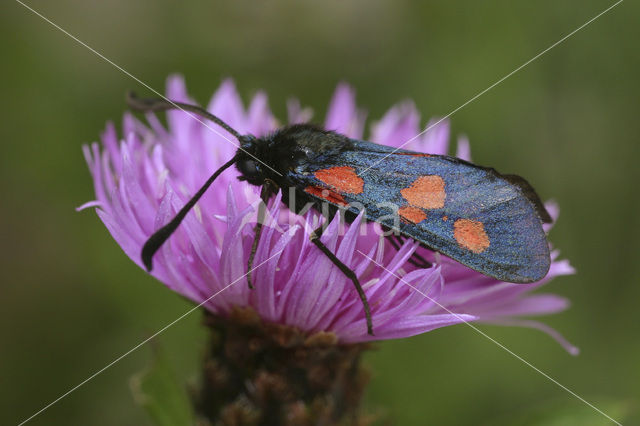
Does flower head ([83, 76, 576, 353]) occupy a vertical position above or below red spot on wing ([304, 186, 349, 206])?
below

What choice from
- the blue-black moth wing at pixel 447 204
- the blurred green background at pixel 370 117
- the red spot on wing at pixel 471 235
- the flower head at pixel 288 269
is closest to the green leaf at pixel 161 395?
the flower head at pixel 288 269

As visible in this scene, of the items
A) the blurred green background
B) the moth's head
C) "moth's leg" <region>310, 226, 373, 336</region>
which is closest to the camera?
"moth's leg" <region>310, 226, 373, 336</region>

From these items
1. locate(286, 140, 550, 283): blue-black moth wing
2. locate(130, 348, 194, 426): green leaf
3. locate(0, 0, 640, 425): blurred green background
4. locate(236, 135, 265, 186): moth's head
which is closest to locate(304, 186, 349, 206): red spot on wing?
locate(286, 140, 550, 283): blue-black moth wing

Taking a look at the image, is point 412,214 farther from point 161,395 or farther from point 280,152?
point 161,395

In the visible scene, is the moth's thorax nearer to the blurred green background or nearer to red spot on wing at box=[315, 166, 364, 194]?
red spot on wing at box=[315, 166, 364, 194]

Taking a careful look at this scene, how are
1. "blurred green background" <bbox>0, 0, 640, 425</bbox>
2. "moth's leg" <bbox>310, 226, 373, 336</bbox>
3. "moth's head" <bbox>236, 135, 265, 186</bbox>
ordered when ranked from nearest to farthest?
"moth's leg" <bbox>310, 226, 373, 336</bbox> < "moth's head" <bbox>236, 135, 265, 186</bbox> < "blurred green background" <bbox>0, 0, 640, 425</bbox>

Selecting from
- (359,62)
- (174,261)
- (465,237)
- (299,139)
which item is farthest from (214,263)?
(359,62)

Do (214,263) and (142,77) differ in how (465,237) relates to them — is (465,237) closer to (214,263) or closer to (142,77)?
(214,263)
